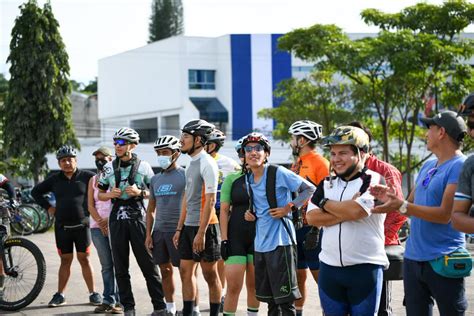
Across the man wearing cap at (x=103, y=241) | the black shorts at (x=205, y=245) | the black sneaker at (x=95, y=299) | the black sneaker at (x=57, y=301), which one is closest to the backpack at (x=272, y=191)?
the black shorts at (x=205, y=245)

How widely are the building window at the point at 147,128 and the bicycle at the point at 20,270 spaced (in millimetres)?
62644

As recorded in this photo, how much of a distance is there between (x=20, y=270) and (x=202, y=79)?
6127 centimetres

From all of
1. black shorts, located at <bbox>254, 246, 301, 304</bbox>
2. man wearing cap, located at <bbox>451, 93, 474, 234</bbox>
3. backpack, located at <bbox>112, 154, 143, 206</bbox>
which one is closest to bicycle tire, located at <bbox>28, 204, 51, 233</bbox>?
backpack, located at <bbox>112, 154, 143, 206</bbox>

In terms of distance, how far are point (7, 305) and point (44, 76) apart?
17445mm

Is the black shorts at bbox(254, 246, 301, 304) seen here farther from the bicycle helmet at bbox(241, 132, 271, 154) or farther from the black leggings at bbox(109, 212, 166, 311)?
the black leggings at bbox(109, 212, 166, 311)

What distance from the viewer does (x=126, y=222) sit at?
29.5ft

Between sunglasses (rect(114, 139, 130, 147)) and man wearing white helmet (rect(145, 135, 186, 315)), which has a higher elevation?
sunglasses (rect(114, 139, 130, 147))

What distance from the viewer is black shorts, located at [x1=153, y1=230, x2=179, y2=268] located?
8.77 metres

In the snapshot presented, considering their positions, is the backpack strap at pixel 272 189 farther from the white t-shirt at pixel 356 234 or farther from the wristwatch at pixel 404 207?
the wristwatch at pixel 404 207

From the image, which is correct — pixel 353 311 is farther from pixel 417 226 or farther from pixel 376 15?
pixel 376 15

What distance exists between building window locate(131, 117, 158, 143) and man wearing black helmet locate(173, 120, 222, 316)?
64784mm

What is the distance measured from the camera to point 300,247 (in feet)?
26.8

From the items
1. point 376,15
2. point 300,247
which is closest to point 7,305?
point 300,247

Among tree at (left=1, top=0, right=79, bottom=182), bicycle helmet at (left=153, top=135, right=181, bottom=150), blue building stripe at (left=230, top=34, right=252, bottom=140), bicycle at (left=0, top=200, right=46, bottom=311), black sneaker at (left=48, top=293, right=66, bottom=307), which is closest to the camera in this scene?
bicycle helmet at (left=153, top=135, right=181, bottom=150)
